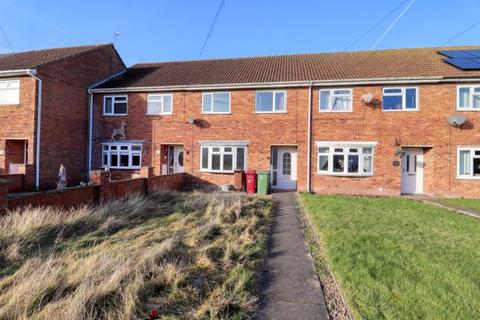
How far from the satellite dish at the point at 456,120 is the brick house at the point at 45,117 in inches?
712

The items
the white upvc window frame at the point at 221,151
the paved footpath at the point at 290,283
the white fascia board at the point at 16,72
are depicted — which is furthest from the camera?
the white upvc window frame at the point at 221,151

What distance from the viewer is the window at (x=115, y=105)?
51.6ft

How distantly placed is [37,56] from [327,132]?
58.1ft

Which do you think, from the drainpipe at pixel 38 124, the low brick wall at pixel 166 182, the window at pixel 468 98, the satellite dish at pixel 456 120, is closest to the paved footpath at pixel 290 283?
the low brick wall at pixel 166 182

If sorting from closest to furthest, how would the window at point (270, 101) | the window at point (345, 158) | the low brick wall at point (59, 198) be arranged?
the low brick wall at point (59, 198) < the window at point (345, 158) < the window at point (270, 101)

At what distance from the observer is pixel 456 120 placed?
40.3 feet

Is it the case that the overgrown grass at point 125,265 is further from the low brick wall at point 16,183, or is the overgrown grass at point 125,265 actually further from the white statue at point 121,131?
the white statue at point 121,131

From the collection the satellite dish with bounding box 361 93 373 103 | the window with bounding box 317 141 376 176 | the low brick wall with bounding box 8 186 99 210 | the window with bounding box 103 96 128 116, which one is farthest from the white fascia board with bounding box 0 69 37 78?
the satellite dish with bounding box 361 93 373 103

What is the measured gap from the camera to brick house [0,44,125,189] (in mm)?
13062

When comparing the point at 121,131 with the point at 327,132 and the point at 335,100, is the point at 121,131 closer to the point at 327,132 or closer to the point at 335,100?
the point at 327,132

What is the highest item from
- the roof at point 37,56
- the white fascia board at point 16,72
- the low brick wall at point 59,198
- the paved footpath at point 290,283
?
the roof at point 37,56

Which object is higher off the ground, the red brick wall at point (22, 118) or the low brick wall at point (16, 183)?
the red brick wall at point (22, 118)

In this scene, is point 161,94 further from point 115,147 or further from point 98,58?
point 98,58

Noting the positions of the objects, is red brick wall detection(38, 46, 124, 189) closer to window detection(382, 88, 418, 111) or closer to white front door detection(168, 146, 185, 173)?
white front door detection(168, 146, 185, 173)
